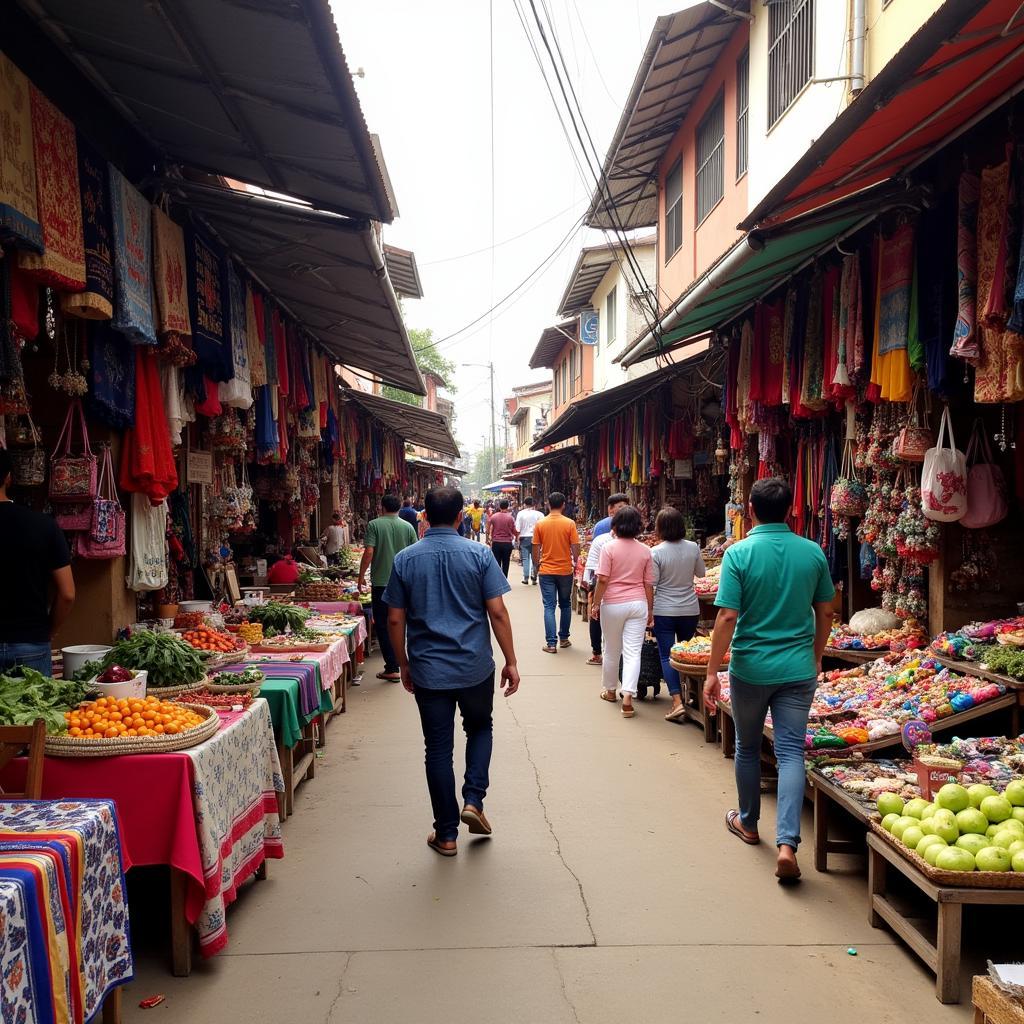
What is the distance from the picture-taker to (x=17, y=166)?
4.03m

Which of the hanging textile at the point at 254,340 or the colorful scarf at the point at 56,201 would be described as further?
the hanging textile at the point at 254,340

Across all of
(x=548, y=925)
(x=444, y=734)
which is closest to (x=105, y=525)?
(x=444, y=734)

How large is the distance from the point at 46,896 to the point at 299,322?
841cm

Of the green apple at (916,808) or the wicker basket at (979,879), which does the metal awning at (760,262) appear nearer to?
the green apple at (916,808)

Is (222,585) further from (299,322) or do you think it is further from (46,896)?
(46,896)

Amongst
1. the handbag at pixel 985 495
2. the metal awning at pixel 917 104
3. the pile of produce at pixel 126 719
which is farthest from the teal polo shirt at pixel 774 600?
the pile of produce at pixel 126 719

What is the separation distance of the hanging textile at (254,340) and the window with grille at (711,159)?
27.5ft

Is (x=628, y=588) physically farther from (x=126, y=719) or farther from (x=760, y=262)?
(x=126, y=719)

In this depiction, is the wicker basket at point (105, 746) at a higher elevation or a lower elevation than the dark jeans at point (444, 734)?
higher

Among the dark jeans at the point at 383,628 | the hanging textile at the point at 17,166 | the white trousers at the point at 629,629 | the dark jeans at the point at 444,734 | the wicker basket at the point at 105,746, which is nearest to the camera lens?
the wicker basket at the point at 105,746

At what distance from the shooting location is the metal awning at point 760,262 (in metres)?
6.07

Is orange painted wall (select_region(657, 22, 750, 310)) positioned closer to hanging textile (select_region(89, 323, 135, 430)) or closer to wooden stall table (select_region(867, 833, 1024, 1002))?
hanging textile (select_region(89, 323, 135, 430))

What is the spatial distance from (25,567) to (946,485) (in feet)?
18.4

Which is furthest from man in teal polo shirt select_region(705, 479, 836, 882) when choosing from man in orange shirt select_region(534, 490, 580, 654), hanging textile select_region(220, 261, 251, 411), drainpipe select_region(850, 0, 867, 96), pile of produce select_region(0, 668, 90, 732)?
man in orange shirt select_region(534, 490, 580, 654)
